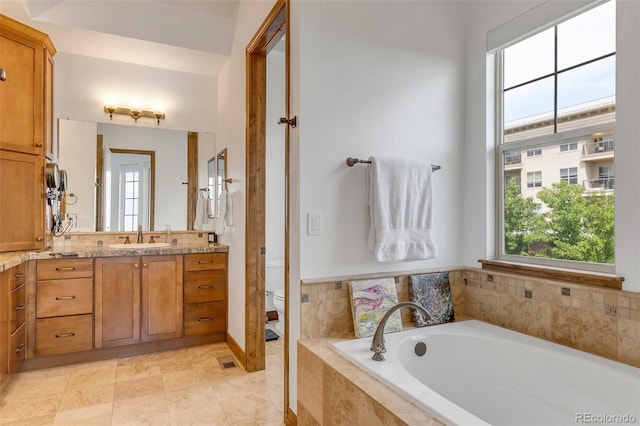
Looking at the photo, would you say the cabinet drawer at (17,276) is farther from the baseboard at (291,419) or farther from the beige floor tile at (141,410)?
the baseboard at (291,419)

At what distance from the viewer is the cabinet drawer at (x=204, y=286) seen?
3.23m

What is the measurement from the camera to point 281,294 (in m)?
3.30

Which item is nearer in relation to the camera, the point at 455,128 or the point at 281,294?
the point at 455,128

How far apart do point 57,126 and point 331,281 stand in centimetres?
295

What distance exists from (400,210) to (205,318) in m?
2.14

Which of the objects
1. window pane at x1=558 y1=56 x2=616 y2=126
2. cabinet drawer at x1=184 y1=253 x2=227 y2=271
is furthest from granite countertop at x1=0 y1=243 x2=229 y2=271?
window pane at x1=558 y1=56 x2=616 y2=126

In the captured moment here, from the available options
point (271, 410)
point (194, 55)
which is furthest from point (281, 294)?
point (194, 55)

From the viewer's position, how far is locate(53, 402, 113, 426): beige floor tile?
205cm

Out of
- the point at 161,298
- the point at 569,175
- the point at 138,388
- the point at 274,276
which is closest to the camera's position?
the point at 569,175

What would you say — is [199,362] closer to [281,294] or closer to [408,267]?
[281,294]

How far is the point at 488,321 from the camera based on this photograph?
89.0 inches

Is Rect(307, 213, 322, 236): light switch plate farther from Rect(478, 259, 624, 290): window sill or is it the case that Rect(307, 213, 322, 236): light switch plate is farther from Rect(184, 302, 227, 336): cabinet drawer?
Rect(184, 302, 227, 336): cabinet drawer

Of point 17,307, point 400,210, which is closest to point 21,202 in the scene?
point 17,307

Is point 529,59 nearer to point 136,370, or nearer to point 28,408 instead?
point 136,370
